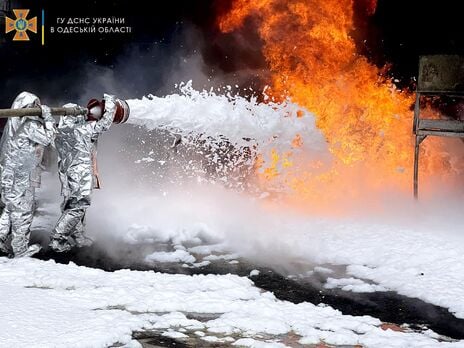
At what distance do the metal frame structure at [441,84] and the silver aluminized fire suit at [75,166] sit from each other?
18.0 feet

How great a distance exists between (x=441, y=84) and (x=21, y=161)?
7113 mm

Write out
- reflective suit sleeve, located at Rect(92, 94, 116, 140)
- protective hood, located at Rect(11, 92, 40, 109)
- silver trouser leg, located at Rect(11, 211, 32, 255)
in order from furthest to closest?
reflective suit sleeve, located at Rect(92, 94, 116, 140)
silver trouser leg, located at Rect(11, 211, 32, 255)
protective hood, located at Rect(11, 92, 40, 109)

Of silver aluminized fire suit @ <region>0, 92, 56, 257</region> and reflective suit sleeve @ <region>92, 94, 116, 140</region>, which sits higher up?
reflective suit sleeve @ <region>92, 94, 116, 140</region>

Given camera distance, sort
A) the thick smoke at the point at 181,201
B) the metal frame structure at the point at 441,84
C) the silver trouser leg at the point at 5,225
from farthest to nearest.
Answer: the metal frame structure at the point at 441,84
the thick smoke at the point at 181,201
the silver trouser leg at the point at 5,225

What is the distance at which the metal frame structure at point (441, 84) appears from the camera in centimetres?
1009

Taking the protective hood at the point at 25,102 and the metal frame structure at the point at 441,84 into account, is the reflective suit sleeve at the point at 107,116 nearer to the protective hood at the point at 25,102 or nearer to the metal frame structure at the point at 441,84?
the protective hood at the point at 25,102

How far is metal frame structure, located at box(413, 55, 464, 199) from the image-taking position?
10094mm

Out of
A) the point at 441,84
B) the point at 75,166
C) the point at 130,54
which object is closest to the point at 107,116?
the point at 75,166

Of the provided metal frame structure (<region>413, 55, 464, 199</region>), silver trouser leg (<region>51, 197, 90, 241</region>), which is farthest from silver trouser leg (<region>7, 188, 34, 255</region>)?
metal frame structure (<region>413, 55, 464, 199</region>)

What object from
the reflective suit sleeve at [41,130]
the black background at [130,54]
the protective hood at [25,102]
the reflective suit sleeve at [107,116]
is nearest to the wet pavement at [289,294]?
the reflective suit sleeve at [41,130]

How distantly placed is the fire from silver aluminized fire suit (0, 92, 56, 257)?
569 centimetres

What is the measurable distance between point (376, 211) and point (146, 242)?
439 cm

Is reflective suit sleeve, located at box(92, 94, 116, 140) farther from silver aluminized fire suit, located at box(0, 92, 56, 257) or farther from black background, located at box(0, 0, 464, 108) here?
black background, located at box(0, 0, 464, 108)

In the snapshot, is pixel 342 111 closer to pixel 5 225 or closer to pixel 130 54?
pixel 130 54
